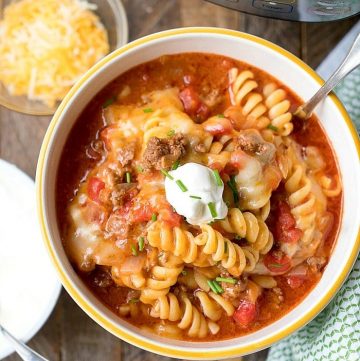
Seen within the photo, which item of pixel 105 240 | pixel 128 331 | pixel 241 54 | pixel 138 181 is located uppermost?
pixel 241 54

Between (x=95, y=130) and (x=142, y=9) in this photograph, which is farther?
(x=142, y=9)

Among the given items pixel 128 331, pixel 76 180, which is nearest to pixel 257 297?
pixel 128 331

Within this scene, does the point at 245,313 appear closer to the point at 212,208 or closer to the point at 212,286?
the point at 212,286

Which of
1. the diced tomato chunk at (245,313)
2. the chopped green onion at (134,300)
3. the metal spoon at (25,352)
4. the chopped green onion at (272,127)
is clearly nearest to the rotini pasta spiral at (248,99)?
the chopped green onion at (272,127)

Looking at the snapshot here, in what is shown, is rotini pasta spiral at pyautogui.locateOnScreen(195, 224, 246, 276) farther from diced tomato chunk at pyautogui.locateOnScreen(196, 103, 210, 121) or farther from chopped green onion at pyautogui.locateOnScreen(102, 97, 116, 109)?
chopped green onion at pyautogui.locateOnScreen(102, 97, 116, 109)

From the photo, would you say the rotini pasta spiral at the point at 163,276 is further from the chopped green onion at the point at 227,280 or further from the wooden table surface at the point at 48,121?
the wooden table surface at the point at 48,121

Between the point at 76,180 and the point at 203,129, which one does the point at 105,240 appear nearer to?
the point at 76,180

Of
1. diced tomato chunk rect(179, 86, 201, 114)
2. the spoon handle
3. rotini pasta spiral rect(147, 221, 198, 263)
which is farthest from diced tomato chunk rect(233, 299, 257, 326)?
the spoon handle
